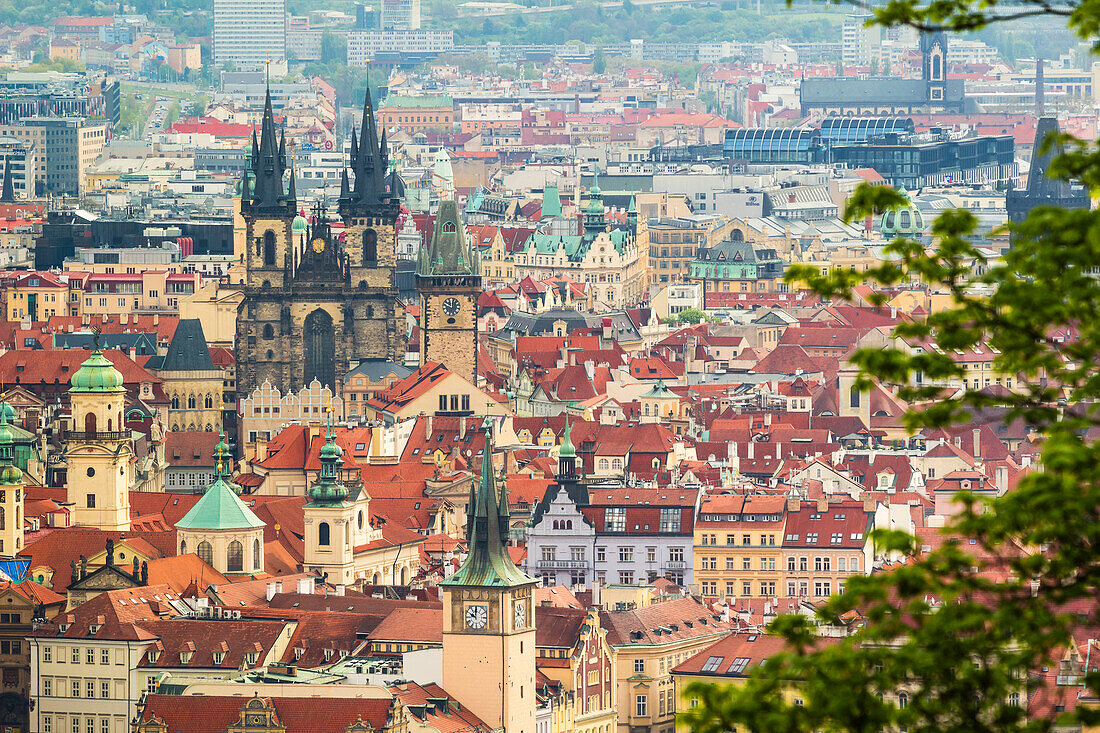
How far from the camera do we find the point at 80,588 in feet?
318

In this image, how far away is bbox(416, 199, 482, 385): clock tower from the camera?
146625 millimetres

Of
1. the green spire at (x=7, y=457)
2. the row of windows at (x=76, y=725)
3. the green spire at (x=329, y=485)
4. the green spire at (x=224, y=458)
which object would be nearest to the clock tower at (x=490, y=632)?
the row of windows at (x=76, y=725)

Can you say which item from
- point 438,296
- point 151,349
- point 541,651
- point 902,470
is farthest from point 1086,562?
point 151,349

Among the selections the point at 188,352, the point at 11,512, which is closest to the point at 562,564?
the point at 11,512

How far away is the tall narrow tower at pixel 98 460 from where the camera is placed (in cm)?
10900

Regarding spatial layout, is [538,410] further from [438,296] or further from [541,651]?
[541,651]

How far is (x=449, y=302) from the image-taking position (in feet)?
482

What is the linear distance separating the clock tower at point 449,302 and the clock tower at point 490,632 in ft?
203

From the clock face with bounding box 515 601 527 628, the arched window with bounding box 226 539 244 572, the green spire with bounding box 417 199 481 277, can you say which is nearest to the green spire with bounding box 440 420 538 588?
the clock face with bounding box 515 601 527 628

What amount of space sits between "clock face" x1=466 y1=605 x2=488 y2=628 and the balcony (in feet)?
93.0

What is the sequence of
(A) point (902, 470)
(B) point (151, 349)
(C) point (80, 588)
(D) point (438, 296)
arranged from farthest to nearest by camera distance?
(B) point (151, 349), (D) point (438, 296), (A) point (902, 470), (C) point (80, 588)

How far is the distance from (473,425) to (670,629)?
42.4 m

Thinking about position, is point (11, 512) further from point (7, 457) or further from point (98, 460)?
point (98, 460)

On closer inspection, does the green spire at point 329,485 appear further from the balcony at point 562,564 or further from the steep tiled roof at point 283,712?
the steep tiled roof at point 283,712
